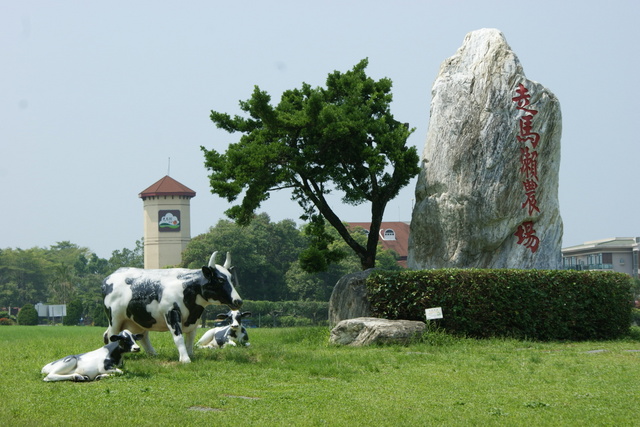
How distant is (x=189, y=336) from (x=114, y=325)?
3.91 feet

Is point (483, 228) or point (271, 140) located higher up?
point (271, 140)

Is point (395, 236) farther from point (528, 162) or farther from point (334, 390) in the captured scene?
point (334, 390)

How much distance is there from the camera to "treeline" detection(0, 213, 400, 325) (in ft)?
196

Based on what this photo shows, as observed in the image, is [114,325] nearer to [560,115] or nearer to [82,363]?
[82,363]

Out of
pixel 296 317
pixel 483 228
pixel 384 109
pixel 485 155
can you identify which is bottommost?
pixel 296 317

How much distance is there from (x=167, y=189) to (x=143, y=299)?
81.9m

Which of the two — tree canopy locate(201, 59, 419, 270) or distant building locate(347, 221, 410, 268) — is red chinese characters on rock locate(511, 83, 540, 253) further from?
distant building locate(347, 221, 410, 268)

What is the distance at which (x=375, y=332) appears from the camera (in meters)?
15.1

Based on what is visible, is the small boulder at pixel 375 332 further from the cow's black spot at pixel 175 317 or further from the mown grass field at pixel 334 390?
the cow's black spot at pixel 175 317

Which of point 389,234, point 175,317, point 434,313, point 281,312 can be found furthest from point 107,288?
point 389,234

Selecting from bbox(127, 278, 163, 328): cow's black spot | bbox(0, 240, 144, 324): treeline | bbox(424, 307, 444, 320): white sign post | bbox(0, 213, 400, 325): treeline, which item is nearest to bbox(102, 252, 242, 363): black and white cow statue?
bbox(127, 278, 163, 328): cow's black spot

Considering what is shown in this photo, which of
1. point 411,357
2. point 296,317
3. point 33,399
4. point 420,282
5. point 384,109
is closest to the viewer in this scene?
point 33,399

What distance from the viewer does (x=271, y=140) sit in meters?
19.3

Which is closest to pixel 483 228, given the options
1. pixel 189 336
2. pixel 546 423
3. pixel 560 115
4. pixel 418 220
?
pixel 418 220
